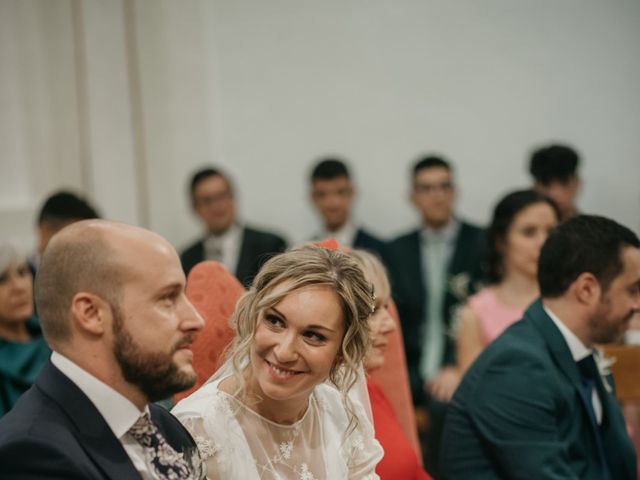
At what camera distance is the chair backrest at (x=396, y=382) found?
300 cm

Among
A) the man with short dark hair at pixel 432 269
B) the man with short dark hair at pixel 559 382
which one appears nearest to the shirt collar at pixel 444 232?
the man with short dark hair at pixel 432 269

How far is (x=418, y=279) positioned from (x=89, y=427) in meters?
3.57

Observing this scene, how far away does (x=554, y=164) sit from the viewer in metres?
5.07

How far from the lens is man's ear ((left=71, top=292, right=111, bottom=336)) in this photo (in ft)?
5.43

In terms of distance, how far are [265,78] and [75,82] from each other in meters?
1.15

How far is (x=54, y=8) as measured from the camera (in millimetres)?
5500

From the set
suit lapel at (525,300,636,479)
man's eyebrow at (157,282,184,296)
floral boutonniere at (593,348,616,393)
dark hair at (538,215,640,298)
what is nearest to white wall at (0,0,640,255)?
floral boutonniere at (593,348,616,393)

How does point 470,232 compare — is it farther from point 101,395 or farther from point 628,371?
point 101,395

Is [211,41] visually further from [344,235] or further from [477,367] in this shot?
[477,367]

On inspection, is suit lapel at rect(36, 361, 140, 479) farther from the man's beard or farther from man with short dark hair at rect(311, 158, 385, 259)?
man with short dark hair at rect(311, 158, 385, 259)

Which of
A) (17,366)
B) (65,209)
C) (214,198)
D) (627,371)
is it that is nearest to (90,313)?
(17,366)

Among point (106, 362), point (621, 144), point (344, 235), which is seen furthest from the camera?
point (621, 144)

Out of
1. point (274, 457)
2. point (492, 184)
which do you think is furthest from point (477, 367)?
point (492, 184)

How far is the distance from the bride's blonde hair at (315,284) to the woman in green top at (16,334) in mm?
1315
